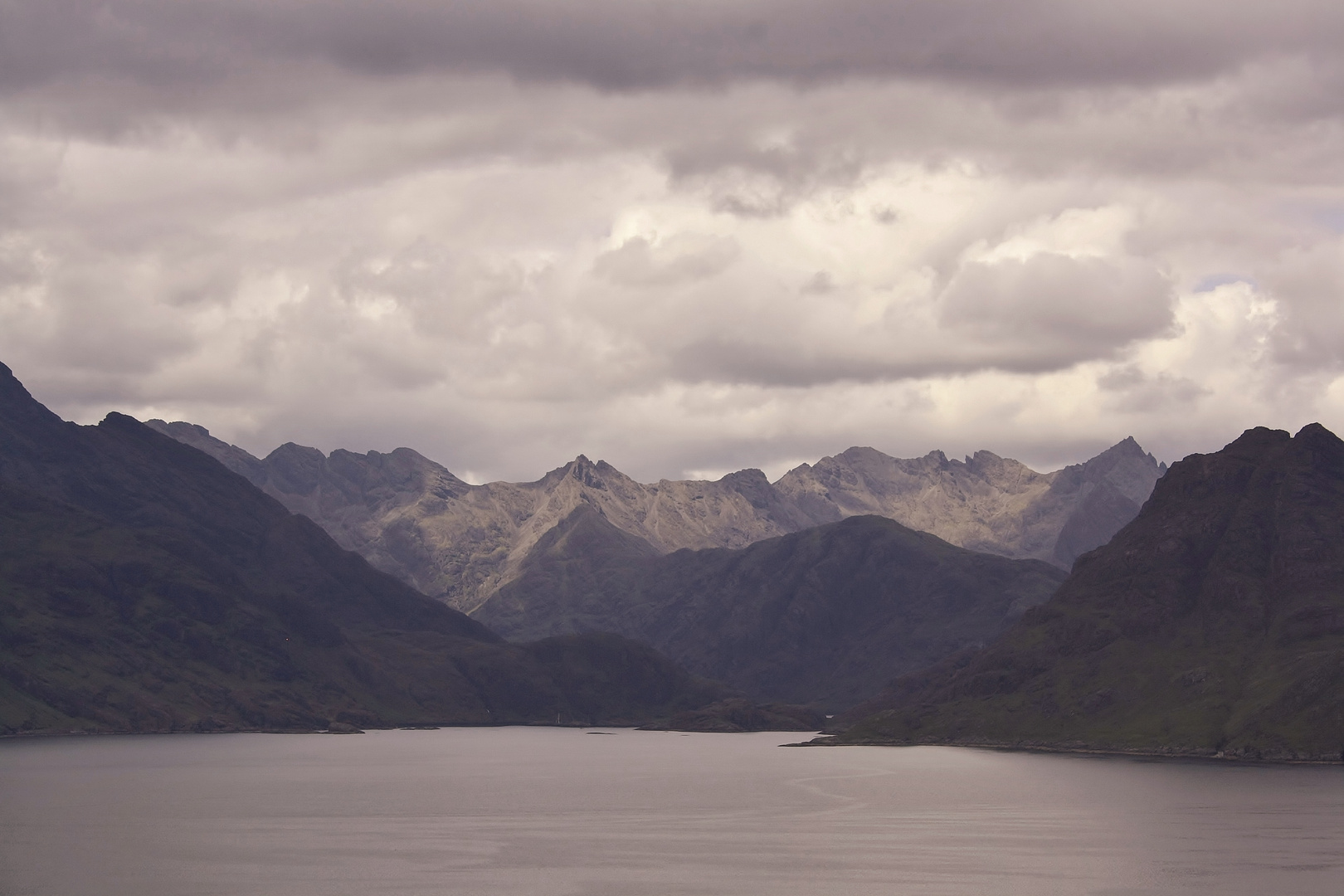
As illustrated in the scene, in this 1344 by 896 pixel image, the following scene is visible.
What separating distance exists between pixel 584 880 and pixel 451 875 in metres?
18.1

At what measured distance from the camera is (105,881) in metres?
180

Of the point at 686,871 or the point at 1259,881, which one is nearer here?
the point at 1259,881

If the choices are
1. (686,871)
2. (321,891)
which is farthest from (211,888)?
(686,871)

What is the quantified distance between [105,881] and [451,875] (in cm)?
4270

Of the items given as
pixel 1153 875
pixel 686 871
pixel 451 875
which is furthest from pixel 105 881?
pixel 1153 875

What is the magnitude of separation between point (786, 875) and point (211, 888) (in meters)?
72.3

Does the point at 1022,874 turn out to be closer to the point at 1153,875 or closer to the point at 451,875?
the point at 1153,875

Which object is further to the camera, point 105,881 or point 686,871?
point 686,871

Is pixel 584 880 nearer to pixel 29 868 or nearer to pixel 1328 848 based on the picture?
pixel 29 868

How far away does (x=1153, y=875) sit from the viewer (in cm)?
18488

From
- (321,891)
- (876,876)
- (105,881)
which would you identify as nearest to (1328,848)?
(876,876)

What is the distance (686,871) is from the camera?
19225 cm

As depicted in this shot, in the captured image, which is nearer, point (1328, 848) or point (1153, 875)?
point (1153, 875)

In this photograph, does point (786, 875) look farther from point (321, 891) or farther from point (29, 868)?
point (29, 868)
